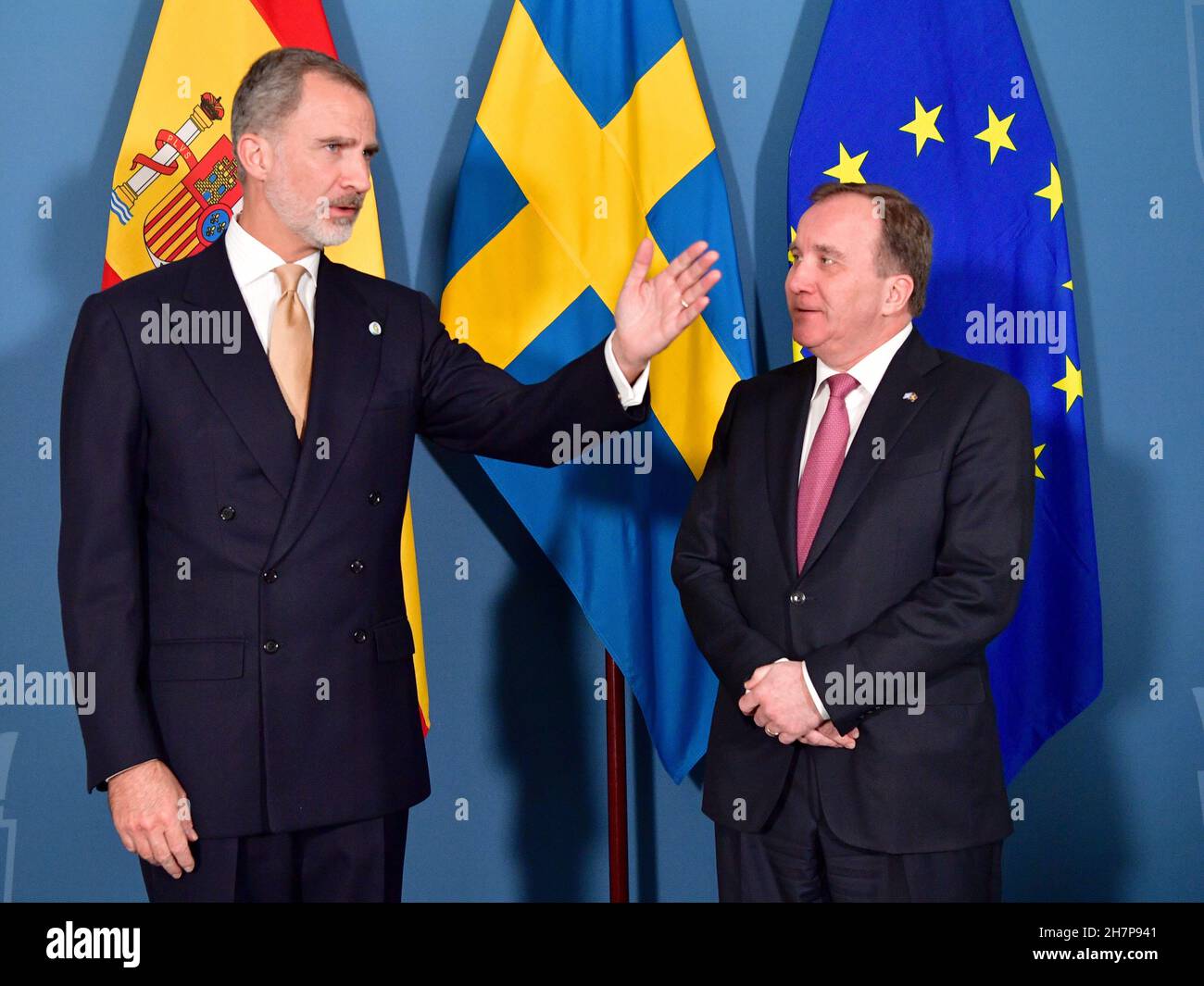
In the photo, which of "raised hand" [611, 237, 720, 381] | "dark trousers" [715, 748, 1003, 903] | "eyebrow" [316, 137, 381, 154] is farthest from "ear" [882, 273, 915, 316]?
"eyebrow" [316, 137, 381, 154]

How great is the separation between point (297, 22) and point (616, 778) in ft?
6.42

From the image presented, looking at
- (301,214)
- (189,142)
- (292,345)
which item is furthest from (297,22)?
(292,345)

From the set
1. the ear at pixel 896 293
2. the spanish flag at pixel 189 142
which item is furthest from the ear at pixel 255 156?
the ear at pixel 896 293

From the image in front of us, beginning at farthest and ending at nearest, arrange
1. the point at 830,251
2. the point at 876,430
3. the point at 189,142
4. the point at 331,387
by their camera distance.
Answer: the point at 189,142
the point at 830,251
the point at 876,430
the point at 331,387

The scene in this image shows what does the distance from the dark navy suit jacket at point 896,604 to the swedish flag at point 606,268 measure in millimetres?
705

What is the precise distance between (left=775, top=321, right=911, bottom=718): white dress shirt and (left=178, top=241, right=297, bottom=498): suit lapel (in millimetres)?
935

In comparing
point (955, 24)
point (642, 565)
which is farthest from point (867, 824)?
point (955, 24)

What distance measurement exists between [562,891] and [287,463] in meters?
1.69

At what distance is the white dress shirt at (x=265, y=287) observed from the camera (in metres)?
2.34

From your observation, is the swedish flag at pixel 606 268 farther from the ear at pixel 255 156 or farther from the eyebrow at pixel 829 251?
the ear at pixel 255 156

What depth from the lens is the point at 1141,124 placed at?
11.8ft

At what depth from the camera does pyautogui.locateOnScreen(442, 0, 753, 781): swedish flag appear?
10.6 feet

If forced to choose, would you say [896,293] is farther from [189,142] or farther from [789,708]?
[189,142]

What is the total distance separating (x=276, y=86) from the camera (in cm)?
240
